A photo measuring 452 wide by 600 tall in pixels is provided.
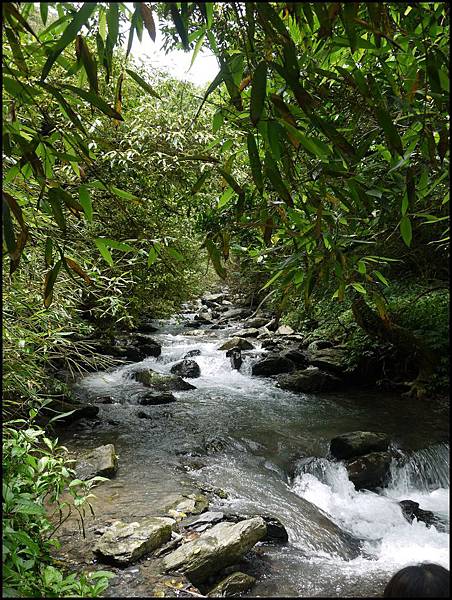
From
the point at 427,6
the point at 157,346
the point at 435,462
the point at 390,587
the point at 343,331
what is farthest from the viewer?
the point at 157,346

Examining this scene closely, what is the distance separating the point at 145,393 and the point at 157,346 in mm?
3496

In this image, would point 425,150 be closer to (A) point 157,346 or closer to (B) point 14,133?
(B) point 14,133

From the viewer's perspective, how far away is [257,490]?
4.43m

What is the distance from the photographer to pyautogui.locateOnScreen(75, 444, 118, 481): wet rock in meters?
4.34

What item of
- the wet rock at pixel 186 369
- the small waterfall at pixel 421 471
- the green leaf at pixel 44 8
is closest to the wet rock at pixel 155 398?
the wet rock at pixel 186 369

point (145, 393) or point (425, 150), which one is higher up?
point (425, 150)

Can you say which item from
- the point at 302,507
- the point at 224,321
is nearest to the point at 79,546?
the point at 302,507

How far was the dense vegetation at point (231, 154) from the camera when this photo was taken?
127 cm

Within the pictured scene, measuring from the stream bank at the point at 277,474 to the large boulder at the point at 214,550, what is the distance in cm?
9

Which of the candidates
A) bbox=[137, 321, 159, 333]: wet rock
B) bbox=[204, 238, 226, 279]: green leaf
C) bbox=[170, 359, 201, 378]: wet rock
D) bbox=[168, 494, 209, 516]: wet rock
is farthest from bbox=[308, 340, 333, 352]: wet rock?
bbox=[204, 238, 226, 279]: green leaf

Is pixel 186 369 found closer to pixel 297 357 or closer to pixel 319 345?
pixel 297 357

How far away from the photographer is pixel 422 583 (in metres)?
0.68

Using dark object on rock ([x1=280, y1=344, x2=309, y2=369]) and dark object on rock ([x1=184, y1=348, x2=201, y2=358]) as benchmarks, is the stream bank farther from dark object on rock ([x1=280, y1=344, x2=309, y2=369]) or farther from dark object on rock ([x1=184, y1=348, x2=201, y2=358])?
dark object on rock ([x1=184, y1=348, x2=201, y2=358])

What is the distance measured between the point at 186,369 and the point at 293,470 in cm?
453
